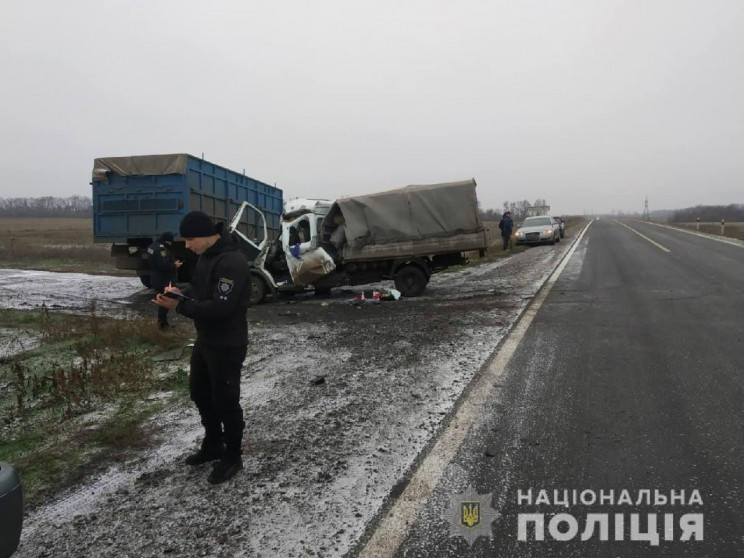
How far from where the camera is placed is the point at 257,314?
31.3ft

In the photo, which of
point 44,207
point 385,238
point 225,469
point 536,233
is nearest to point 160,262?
point 385,238

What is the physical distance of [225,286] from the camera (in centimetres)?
308

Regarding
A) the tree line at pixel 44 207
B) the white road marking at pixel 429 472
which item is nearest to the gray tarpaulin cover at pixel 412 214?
the white road marking at pixel 429 472

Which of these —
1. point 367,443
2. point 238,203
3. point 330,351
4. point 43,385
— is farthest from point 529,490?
point 238,203

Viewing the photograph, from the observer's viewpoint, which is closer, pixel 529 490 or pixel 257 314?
pixel 529 490

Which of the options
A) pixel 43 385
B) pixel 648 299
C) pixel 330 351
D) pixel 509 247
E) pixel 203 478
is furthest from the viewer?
pixel 509 247

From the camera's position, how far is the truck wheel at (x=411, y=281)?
35.2 feet

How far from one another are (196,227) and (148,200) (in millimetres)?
10491

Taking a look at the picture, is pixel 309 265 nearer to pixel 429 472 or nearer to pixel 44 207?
pixel 429 472

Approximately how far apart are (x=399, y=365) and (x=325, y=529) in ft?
9.30

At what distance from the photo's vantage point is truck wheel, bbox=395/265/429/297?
35.2 feet

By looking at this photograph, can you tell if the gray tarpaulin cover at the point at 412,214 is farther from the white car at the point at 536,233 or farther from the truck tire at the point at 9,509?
the white car at the point at 536,233

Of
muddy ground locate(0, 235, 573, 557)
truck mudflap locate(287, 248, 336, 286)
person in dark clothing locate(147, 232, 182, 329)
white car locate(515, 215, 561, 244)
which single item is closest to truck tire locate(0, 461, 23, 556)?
muddy ground locate(0, 235, 573, 557)

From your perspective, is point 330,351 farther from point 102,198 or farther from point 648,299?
point 102,198
